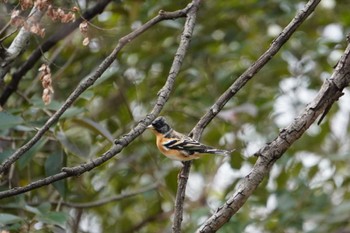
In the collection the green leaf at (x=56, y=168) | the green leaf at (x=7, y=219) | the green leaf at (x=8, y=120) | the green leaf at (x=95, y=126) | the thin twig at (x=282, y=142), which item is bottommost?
the thin twig at (x=282, y=142)

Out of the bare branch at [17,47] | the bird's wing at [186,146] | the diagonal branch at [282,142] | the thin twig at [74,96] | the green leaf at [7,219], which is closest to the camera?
the thin twig at [74,96]

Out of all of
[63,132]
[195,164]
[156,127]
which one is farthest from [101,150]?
[195,164]

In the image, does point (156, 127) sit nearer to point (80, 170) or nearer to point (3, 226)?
point (3, 226)

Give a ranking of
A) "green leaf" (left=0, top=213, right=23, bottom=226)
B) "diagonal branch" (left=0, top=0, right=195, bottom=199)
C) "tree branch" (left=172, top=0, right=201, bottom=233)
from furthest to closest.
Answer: "green leaf" (left=0, top=213, right=23, bottom=226) → "tree branch" (left=172, top=0, right=201, bottom=233) → "diagonal branch" (left=0, top=0, right=195, bottom=199)

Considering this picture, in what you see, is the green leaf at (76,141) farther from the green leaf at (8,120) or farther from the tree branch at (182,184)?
the tree branch at (182,184)

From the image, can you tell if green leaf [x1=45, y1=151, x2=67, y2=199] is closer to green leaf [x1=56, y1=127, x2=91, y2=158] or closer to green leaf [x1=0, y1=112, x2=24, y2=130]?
green leaf [x1=56, y1=127, x2=91, y2=158]

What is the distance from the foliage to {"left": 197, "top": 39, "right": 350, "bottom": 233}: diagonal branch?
1332 mm

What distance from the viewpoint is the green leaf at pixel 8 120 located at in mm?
2977

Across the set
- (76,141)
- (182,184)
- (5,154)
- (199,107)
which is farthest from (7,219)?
(199,107)

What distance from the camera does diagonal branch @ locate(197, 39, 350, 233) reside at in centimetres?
222

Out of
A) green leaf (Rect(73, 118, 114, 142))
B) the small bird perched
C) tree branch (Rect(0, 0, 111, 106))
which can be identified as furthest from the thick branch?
tree branch (Rect(0, 0, 111, 106))

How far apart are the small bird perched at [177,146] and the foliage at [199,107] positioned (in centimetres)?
26

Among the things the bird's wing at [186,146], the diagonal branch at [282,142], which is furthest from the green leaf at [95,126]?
the diagonal branch at [282,142]

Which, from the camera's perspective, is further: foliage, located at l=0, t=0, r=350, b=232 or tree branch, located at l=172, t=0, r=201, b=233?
foliage, located at l=0, t=0, r=350, b=232
